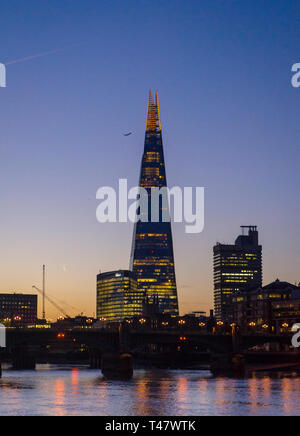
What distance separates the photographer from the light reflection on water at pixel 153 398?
114m

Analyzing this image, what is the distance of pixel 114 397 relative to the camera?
134m

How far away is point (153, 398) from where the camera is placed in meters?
133

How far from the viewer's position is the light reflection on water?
→ 11410 cm

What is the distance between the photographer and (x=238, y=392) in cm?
14238
